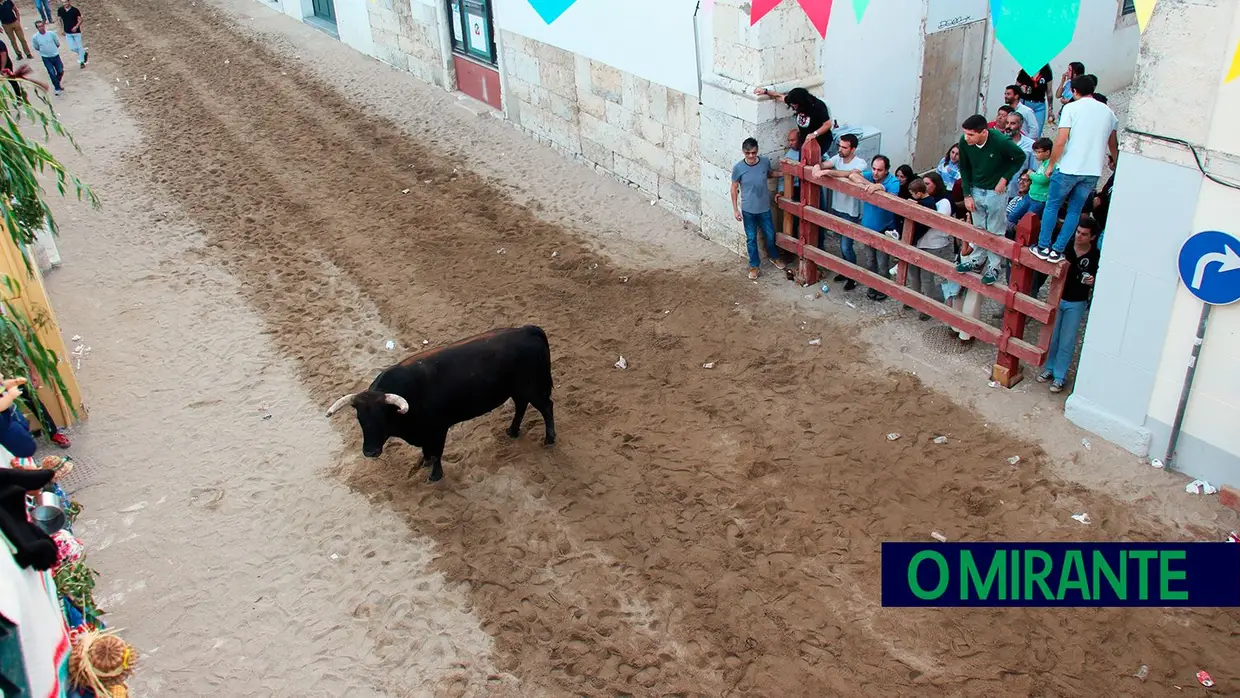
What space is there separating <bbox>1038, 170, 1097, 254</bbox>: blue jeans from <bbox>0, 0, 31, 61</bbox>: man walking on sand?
21695 millimetres

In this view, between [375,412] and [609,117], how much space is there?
7.10 meters

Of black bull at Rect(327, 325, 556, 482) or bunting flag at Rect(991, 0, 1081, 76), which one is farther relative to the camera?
bunting flag at Rect(991, 0, 1081, 76)

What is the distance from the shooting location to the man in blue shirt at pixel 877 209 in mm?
8977

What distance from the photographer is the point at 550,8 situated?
44.0 ft

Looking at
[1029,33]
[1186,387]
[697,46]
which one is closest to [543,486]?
[1186,387]

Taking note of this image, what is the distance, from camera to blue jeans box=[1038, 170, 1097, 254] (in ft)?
26.1

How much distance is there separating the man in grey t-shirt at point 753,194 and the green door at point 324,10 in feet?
51.3

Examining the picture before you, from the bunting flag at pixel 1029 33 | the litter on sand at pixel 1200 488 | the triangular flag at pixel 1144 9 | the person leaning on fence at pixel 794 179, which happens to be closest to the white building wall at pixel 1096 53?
the bunting flag at pixel 1029 33

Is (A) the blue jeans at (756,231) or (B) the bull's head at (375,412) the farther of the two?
(A) the blue jeans at (756,231)

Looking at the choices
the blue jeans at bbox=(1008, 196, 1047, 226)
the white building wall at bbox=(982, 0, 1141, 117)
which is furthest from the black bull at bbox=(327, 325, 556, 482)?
the white building wall at bbox=(982, 0, 1141, 117)

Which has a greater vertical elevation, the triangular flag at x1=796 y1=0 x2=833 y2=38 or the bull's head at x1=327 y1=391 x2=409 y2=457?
the triangular flag at x1=796 y1=0 x2=833 y2=38

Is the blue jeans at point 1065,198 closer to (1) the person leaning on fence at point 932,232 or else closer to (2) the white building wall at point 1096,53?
(1) the person leaning on fence at point 932,232

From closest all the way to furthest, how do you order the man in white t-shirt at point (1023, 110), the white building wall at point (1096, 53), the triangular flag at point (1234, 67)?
the triangular flag at point (1234, 67) → the man in white t-shirt at point (1023, 110) → the white building wall at point (1096, 53)

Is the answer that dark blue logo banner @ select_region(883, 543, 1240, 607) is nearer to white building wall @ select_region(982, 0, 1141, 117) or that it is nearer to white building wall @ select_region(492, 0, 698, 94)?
white building wall @ select_region(492, 0, 698, 94)
